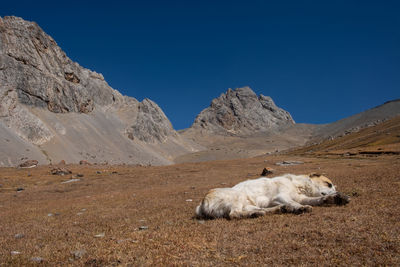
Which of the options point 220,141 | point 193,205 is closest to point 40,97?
point 193,205

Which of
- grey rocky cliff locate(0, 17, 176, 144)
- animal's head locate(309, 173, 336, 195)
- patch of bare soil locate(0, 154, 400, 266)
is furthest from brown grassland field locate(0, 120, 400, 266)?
grey rocky cliff locate(0, 17, 176, 144)

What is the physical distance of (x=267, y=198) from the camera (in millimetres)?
8258

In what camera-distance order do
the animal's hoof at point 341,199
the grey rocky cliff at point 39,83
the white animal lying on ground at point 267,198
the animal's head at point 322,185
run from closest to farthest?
1. the white animal lying on ground at point 267,198
2. the animal's hoof at point 341,199
3. the animal's head at point 322,185
4. the grey rocky cliff at point 39,83

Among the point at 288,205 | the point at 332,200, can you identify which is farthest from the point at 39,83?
the point at 332,200

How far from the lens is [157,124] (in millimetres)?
113938

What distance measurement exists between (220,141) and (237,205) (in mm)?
189506

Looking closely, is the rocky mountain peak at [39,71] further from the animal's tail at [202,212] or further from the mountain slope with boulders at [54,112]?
the animal's tail at [202,212]

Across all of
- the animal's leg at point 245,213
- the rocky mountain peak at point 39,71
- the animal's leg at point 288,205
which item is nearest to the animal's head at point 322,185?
the animal's leg at point 288,205

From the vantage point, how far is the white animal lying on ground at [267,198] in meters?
7.51

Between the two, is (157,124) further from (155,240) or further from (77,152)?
(155,240)

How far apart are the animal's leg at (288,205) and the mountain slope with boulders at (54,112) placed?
177 feet

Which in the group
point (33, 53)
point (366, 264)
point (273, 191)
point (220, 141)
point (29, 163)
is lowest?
point (366, 264)

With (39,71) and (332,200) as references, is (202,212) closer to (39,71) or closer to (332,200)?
(332,200)

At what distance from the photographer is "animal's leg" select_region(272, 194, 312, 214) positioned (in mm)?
7322
